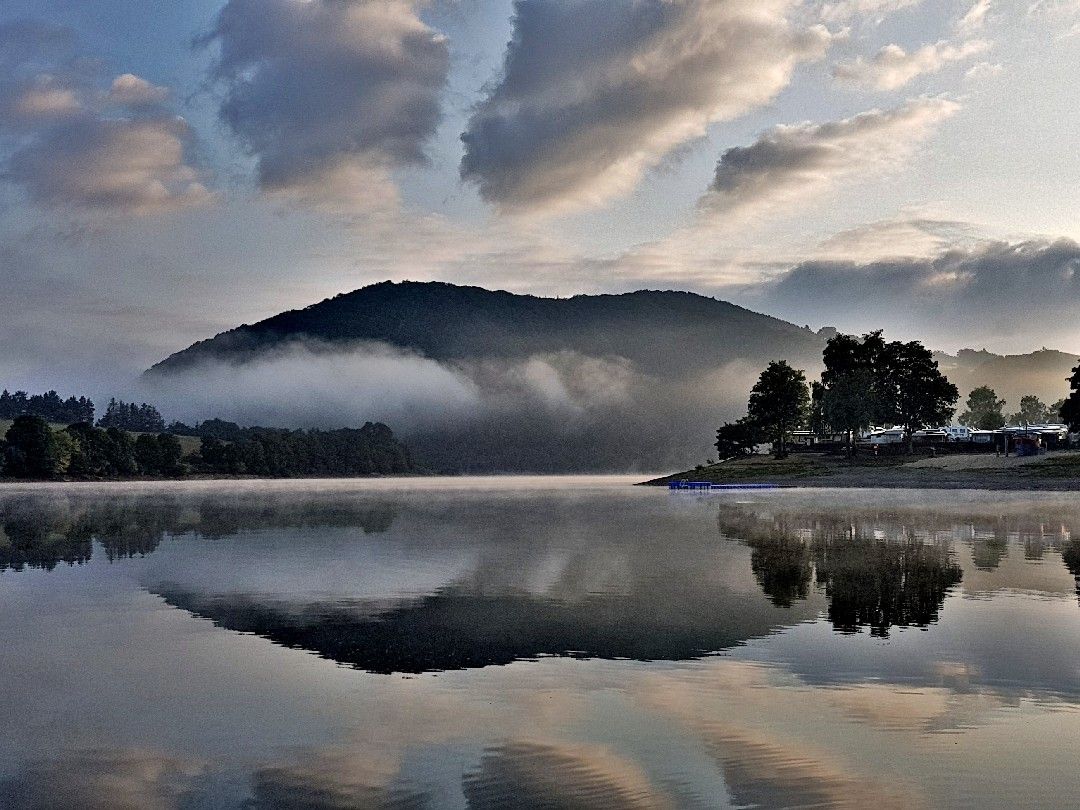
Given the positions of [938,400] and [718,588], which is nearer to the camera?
[718,588]

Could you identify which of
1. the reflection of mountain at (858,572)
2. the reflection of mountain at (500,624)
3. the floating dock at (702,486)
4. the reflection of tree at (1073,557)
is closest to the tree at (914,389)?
the floating dock at (702,486)

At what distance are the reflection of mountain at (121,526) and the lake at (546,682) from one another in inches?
263

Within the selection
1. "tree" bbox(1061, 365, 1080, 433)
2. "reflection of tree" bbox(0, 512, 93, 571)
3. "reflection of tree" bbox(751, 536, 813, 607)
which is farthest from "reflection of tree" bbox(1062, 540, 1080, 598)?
"tree" bbox(1061, 365, 1080, 433)

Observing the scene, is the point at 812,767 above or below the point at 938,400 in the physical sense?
below

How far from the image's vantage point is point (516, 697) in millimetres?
20234

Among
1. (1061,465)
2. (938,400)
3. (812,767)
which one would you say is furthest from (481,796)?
(938,400)

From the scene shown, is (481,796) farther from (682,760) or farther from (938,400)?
(938,400)

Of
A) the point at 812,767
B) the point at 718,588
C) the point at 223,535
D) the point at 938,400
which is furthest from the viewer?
the point at 938,400

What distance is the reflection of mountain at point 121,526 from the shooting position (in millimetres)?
54812

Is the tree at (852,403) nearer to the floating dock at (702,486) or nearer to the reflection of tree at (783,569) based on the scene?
the floating dock at (702,486)

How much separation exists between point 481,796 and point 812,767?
534 cm

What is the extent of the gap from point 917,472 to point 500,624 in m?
137

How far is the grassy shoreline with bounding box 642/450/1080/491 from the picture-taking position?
12838cm

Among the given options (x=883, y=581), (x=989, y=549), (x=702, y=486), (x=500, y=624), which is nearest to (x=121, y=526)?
(x=500, y=624)
